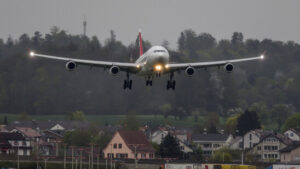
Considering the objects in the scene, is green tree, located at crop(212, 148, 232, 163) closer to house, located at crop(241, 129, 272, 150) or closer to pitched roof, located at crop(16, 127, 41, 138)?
house, located at crop(241, 129, 272, 150)

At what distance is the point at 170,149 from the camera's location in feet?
456

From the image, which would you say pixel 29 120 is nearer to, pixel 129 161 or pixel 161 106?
pixel 161 106

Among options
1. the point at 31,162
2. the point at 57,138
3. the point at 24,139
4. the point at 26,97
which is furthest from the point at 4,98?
the point at 31,162

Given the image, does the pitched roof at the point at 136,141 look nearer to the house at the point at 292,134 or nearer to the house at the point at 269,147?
the house at the point at 269,147

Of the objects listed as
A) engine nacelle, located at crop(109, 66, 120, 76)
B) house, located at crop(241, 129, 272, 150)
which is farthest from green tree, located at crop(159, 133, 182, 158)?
engine nacelle, located at crop(109, 66, 120, 76)

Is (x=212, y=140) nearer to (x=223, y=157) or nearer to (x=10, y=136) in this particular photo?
(x=223, y=157)

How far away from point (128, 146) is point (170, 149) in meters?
8.06

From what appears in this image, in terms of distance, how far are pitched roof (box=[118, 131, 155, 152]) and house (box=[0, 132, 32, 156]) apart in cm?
1763

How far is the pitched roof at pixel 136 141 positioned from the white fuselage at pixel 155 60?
190 feet

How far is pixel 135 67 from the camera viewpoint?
8631 centimetres

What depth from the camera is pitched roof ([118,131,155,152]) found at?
141400mm

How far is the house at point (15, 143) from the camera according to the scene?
135300 millimetres

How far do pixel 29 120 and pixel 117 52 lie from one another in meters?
24.6

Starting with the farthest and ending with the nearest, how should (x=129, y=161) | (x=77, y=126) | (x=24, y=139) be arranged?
(x=77, y=126)
(x=24, y=139)
(x=129, y=161)
